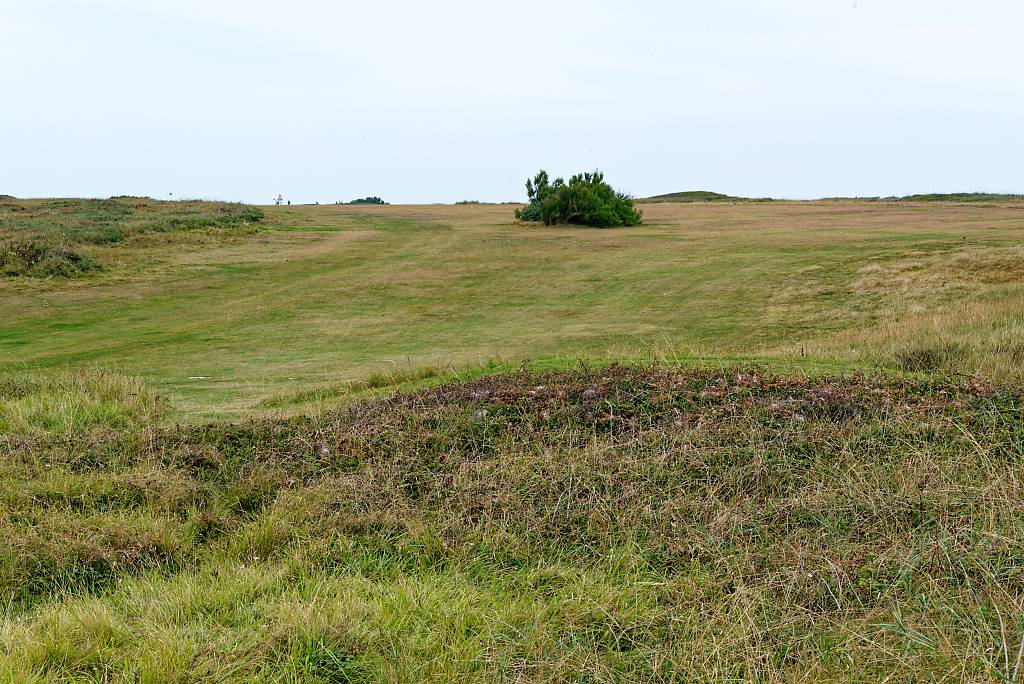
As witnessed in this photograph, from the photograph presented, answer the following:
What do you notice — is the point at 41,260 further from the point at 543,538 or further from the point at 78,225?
the point at 543,538

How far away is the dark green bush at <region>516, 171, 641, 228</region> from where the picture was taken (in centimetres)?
3450

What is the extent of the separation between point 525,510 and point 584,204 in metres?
29.7

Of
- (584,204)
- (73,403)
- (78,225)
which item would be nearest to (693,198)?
(584,204)

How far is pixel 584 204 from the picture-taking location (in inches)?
1363

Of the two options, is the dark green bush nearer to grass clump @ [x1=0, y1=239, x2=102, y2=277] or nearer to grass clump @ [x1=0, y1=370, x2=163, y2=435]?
grass clump @ [x1=0, y1=239, x2=102, y2=277]

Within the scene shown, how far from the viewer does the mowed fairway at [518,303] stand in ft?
37.9

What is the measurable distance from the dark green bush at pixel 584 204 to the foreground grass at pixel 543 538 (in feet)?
87.5

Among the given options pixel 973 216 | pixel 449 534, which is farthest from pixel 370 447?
pixel 973 216

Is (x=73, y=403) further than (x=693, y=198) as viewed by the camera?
No

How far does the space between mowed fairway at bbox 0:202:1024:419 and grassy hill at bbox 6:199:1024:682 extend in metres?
0.21

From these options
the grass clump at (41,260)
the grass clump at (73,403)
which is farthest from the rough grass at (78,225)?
the grass clump at (73,403)

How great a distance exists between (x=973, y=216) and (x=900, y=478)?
29676mm

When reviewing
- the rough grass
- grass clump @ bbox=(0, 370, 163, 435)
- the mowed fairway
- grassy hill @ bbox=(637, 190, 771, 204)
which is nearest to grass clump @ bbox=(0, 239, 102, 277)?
the rough grass

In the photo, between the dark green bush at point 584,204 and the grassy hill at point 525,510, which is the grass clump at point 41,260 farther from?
the dark green bush at point 584,204
